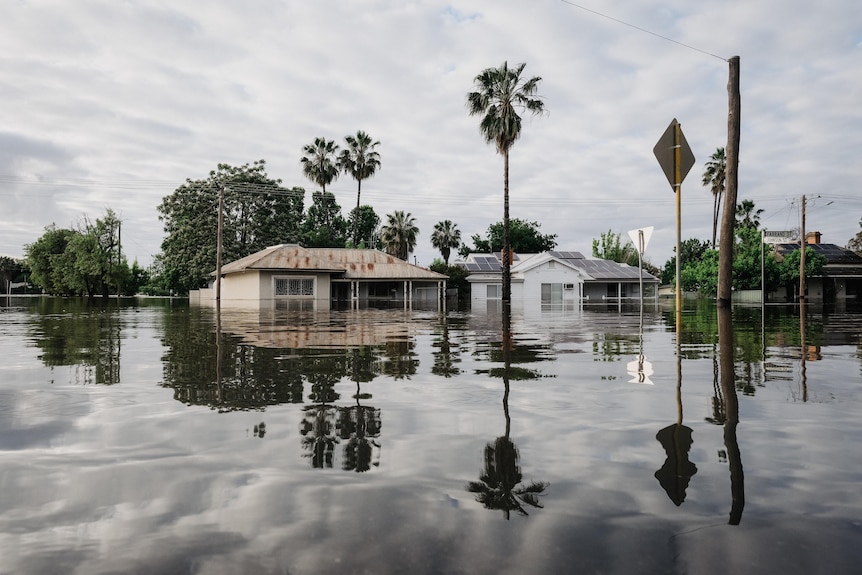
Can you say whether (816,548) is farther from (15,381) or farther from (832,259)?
(832,259)

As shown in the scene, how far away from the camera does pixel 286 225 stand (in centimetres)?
5975

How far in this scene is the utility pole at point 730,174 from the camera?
1669 centimetres

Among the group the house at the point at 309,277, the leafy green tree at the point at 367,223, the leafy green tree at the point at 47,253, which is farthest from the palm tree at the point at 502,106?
the leafy green tree at the point at 47,253

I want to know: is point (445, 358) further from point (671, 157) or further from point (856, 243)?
point (856, 243)

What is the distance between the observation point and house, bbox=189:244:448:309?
144 ft

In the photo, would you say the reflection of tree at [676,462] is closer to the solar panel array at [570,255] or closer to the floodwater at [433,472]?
the floodwater at [433,472]

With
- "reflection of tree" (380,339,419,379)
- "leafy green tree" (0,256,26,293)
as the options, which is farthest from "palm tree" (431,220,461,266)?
"leafy green tree" (0,256,26,293)

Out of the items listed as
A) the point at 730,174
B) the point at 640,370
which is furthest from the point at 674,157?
the point at 730,174

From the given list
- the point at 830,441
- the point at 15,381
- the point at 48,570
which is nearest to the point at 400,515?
the point at 48,570

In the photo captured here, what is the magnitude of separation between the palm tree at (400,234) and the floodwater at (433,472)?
64345 mm

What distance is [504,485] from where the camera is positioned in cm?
286

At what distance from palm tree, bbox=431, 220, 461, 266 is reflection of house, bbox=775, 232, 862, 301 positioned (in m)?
37.1

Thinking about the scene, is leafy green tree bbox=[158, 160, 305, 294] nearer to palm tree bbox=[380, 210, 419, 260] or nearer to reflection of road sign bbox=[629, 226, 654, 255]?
palm tree bbox=[380, 210, 419, 260]

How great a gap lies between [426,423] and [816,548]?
2456mm
